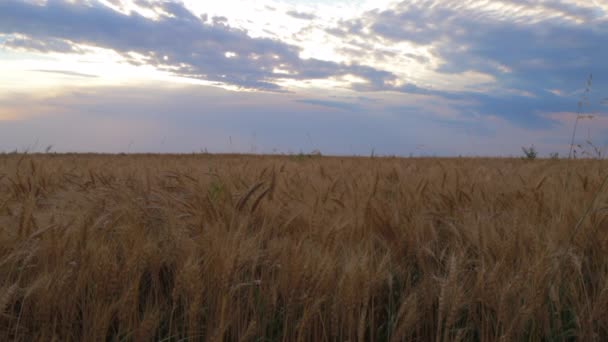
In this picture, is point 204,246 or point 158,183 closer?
point 204,246

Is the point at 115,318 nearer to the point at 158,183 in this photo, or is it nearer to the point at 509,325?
the point at 509,325

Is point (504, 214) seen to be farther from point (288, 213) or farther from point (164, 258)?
point (164, 258)

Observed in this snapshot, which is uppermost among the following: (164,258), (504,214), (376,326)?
(504,214)

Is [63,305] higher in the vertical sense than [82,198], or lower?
lower

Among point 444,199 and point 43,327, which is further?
point 444,199

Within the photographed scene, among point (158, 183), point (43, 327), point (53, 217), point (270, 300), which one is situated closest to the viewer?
point (43, 327)

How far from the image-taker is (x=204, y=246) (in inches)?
49.4

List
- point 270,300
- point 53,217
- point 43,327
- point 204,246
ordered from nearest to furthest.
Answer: point 43,327
point 270,300
point 204,246
point 53,217

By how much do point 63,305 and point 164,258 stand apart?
309mm

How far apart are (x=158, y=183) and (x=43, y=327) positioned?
2.05 m

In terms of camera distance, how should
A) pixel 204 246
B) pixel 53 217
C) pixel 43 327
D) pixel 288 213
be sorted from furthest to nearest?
1. pixel 288 213
2. pixel 53 217
3. pixel 204 246
4. pixel 43 327

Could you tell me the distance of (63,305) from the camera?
100 centimetres

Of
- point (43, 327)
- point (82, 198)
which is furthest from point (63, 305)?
point (82, 198)

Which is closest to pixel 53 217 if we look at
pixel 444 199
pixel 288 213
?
pixel 288 213
